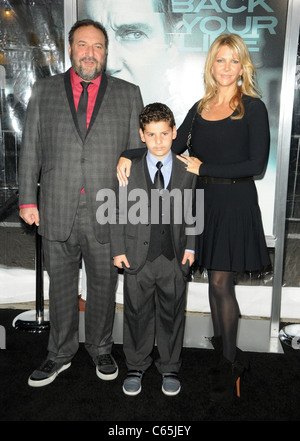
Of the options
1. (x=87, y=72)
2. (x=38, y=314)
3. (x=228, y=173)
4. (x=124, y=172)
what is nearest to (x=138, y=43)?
(x=87, y=72)

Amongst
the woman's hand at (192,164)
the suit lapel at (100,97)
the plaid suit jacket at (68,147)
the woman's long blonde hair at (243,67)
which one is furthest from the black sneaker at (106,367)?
the woman's long blonde hair at (243,67)

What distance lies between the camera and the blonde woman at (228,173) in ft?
6.63

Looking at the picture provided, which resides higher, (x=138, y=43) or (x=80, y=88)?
(x=138, y=43)

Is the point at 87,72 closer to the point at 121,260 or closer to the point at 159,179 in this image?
the point at 159,179

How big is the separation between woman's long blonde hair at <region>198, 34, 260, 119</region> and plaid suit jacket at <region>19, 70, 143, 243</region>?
398mm

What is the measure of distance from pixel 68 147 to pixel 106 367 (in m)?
1.20

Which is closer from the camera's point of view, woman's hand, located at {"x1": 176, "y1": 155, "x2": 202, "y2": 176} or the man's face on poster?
woman's hand, located at {"x1": 176, "y1": 155, "x2": 202, "y2": 176}

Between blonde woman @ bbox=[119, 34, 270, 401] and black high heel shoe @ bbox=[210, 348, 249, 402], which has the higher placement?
blonde woman @ bbox=[119, 34, 270, 401]

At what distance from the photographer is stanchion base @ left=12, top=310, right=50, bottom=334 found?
2998mm

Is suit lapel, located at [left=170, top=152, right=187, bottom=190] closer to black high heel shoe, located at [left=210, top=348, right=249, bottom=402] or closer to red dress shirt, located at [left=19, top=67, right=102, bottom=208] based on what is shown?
red dress shirt, located at [left=19, top=67, right=102, bottom=208]

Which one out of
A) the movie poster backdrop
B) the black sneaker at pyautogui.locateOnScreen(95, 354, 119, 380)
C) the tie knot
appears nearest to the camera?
the tie knot
